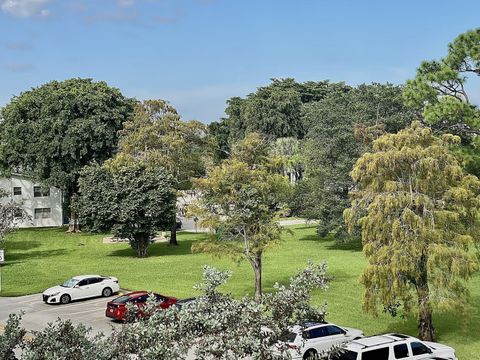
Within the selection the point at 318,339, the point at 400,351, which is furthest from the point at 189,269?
the point at 400,351

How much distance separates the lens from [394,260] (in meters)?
20.1

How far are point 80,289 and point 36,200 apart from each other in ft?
127

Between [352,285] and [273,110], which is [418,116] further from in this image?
[273,110]

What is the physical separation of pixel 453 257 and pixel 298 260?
76.2 ft

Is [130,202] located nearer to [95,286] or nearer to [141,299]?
[95,286]

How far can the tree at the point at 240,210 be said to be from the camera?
27703 mm

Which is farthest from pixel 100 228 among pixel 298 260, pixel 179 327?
pixel 179 327

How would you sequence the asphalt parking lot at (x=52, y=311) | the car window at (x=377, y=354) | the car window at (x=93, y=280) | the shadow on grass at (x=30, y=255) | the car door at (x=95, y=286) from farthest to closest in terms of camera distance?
the shadow on grass at (x=30, y=255), the car window at (x=93, y=280), the car door at (x=95, y=286), the asphalt parking lot at (x=52, y=311), the car window at (x=377, y=354)

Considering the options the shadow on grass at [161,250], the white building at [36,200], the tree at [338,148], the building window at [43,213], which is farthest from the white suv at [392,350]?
the building window at [43,213]

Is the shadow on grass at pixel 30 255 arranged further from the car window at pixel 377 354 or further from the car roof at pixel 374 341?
the car window at pixel 377 354

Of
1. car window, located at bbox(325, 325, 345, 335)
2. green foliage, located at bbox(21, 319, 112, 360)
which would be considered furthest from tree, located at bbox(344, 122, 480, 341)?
green foliage, located at bbox(21, 319, 112, 360)

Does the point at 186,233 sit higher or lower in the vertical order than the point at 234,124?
lower

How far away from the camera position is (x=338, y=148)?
1889 inches

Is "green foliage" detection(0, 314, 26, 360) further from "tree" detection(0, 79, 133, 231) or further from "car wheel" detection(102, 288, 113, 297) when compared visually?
"tree" detection(0, 79, 133, 231)
